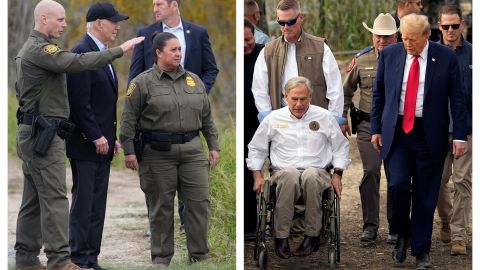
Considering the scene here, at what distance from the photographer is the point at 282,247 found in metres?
8.62

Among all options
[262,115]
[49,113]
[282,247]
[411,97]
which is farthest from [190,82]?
[411,97]

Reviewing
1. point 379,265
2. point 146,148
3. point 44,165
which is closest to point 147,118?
point 146,148

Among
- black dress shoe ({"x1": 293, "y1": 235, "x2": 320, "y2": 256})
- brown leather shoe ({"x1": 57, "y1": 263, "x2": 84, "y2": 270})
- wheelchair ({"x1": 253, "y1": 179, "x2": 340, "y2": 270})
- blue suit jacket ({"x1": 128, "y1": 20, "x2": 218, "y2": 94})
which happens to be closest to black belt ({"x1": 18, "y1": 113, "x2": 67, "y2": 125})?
brown leather shoe ({"x1": 57, "y1": 263, "x2": 84, "y2": 270})

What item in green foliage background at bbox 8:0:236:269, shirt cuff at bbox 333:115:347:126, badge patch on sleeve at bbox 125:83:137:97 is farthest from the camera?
green foliage background at bbox 8:0:236:269

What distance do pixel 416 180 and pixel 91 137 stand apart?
2.09 meters

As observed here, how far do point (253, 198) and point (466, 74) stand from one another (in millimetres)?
1746

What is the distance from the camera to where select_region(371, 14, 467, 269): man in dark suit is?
28.0 ft

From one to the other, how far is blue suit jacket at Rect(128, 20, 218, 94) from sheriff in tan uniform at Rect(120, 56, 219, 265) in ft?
1.61

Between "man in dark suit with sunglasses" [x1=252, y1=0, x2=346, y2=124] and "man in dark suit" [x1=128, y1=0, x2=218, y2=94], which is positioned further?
"man in dark suit" [x1=128, y1=0, x2=218, y2=94]

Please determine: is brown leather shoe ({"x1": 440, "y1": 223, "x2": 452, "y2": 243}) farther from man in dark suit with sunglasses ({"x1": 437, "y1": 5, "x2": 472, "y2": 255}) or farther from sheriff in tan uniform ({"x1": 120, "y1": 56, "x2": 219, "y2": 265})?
sheriff in tan uniform ({"x1": 120, "y1": 56, "x2": 219, "y2": 265})

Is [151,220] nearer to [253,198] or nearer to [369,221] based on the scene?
[253,198]

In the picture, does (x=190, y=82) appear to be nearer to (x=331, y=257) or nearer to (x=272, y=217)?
(x=272, y=217)

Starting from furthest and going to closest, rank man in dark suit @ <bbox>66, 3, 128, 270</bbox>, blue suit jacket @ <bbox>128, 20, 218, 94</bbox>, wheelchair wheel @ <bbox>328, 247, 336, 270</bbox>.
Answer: blue suit jacket @ <bbox>128, 20, 218, 94</bbox>, man in dark suit @ <bbox>66, 3, 128, 270</bbox>, wheelchair wheel @ <bbox>328, 247, 336, 270</bbox>

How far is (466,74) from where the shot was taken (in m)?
9.19
